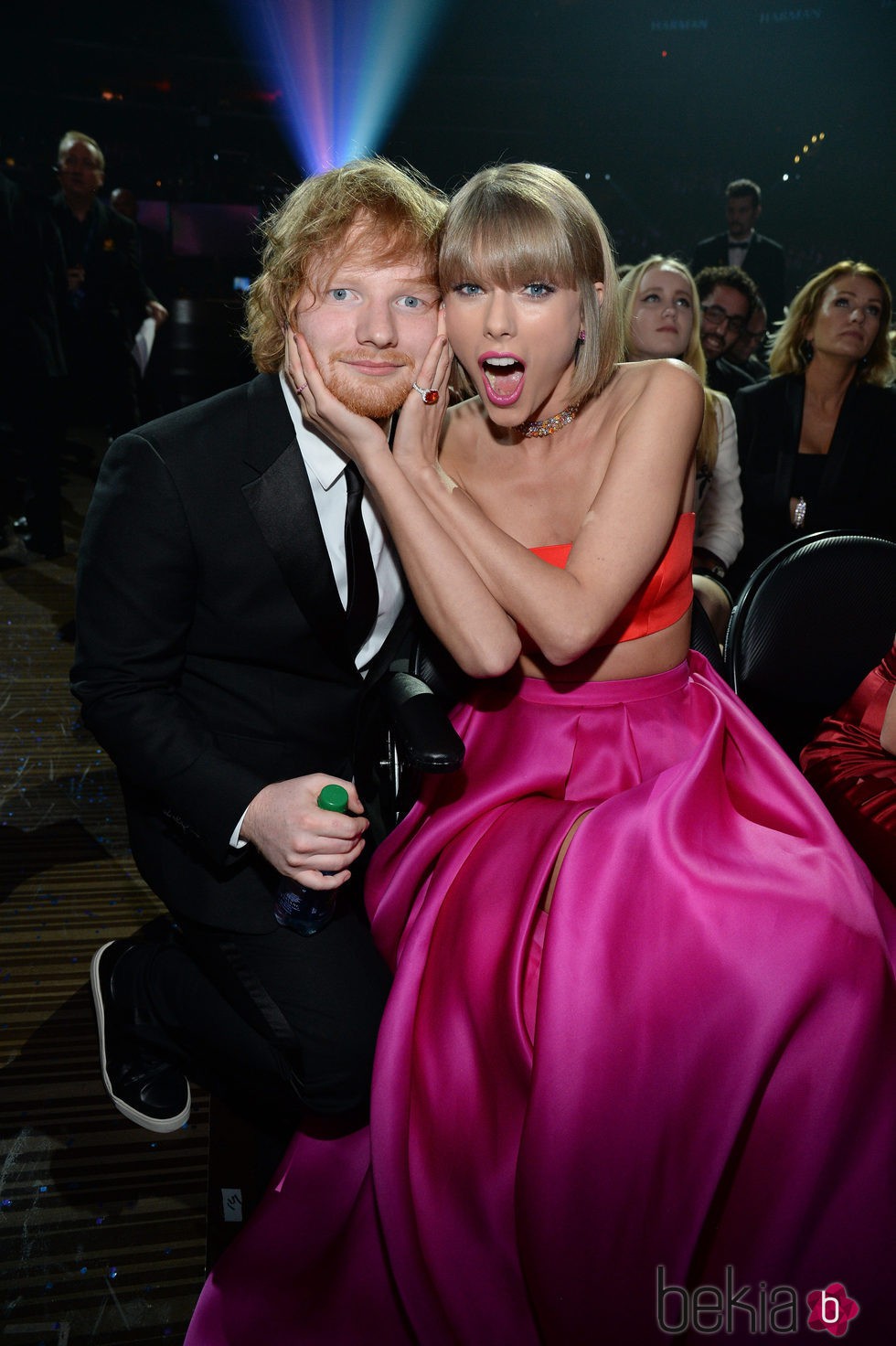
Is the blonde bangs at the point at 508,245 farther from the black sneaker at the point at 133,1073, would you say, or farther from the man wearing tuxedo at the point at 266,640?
the black sneaker at the point at 133,1073

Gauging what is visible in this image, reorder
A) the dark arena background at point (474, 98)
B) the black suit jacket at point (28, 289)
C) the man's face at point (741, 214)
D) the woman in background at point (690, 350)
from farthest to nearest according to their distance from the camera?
the dark arena background at point (474, 98), the man's face at point (741, 214), the black suit jacket at point (28, 289), the woman in background at point (690, 350)

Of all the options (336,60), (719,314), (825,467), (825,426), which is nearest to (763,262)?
(719,314)

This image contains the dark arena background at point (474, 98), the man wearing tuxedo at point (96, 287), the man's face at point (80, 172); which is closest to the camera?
the man's face at point (80, 172)

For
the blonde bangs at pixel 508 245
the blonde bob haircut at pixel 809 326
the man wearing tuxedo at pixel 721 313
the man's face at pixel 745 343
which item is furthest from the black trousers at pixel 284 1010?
the man's face at pixel 745 343

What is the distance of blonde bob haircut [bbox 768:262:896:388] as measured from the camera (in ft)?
12.5

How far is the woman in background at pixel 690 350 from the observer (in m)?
3.42

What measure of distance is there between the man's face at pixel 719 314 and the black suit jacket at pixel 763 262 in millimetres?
2539

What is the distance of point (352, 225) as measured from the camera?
1595mm

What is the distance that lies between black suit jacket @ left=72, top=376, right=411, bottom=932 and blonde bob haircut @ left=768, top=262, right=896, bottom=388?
113 inches

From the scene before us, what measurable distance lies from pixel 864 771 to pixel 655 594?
1.57 ft

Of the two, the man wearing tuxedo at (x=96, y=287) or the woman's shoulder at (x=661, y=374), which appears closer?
the woman's shoulder at (x=661, y=374)

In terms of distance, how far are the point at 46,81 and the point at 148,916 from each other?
408 inches

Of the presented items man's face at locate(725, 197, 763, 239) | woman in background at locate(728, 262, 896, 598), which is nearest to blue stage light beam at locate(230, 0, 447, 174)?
man's face at locate(725, 197, 763, 239)

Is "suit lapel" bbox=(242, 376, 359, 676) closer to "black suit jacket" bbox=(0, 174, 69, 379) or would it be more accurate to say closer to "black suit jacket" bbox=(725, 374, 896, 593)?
"black suit jacket" bbox=(725, 374, 896, 593)
